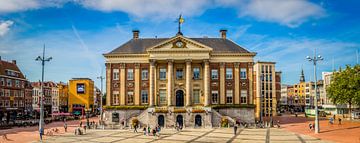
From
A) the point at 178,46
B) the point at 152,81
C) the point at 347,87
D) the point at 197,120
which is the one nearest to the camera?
the point at 197,120

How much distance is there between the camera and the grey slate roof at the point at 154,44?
245ft

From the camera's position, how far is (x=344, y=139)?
44250mm

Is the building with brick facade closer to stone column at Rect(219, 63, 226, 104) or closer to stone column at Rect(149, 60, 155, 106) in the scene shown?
stone column at Rect(149, 60, 155, 106)

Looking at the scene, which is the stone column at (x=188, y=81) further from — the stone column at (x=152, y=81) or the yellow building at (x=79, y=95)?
the yellow building at (x=79, y=95)

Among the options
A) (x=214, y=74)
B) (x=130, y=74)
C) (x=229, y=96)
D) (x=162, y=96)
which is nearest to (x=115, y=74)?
(x=130, y=74)

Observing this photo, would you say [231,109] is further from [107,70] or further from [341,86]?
[107,70]

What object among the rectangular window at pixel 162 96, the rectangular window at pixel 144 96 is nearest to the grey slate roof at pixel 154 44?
the rectangular window at pixel 144 96

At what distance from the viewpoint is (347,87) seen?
70.6 meters

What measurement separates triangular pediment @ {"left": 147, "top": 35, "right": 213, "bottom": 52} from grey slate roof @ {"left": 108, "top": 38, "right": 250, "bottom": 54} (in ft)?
15.2

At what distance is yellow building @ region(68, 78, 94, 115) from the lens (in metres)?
125

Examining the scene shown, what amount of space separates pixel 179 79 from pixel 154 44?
→ 10.2 meters

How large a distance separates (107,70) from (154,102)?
12196 mm

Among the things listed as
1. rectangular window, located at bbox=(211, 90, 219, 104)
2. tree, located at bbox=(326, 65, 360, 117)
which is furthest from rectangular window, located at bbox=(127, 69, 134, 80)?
tree, located at bbox=(326, 65, 360, 117)

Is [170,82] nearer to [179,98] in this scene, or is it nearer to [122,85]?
[179,98]
